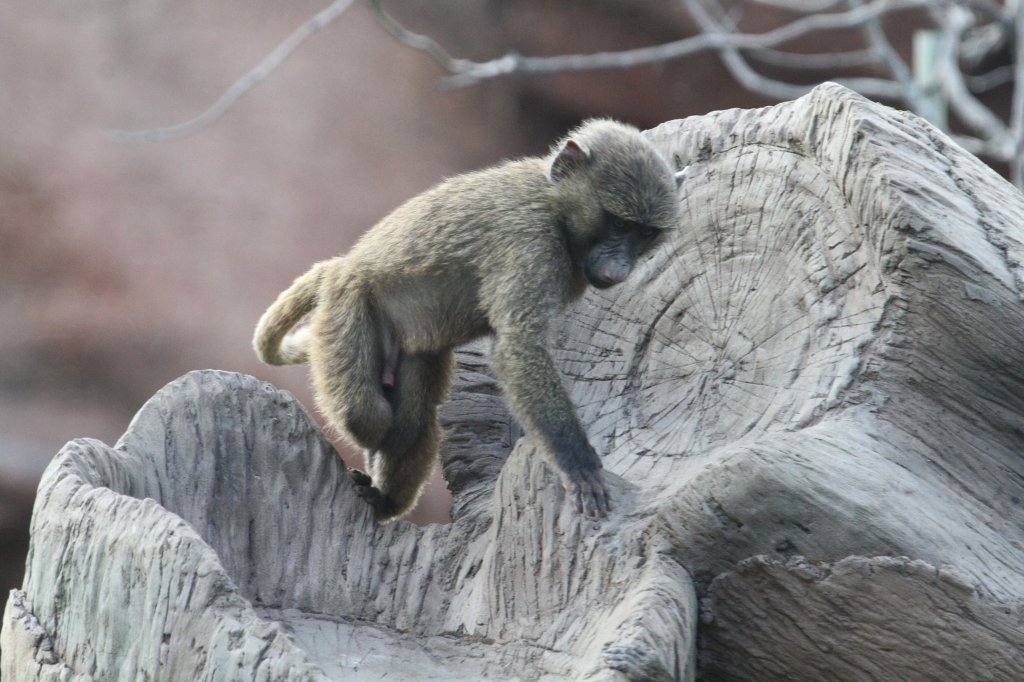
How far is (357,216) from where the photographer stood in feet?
33.3

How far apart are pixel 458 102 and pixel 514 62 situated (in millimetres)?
2113

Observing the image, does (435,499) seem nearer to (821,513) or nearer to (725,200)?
(725,200)

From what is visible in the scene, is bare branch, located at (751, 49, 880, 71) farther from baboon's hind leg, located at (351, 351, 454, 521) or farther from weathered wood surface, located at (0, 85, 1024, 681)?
baboon's hind leg, located at (351, 351, 454, 521)

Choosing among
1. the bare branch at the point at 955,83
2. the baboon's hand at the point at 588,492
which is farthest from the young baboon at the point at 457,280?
the bare branch at the point at 955,83

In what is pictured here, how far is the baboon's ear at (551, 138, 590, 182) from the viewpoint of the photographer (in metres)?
3.91

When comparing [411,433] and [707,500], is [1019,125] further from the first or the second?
[707,500]

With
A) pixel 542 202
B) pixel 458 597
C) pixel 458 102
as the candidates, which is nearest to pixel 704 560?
pixel 458 597

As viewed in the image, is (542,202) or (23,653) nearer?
(23,653)

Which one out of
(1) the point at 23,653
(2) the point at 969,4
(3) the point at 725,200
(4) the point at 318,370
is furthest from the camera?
(2) the point at 969,4

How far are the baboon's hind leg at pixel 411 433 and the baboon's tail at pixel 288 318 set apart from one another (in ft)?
1.49

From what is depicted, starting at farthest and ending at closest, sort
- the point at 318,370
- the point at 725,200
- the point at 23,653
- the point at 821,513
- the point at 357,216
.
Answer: the point at 357,216
the point at 318,370
the point at 725,200
the point at 23,653
the point at 821,513

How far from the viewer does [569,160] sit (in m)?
3.95

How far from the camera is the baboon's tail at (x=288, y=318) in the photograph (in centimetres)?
411

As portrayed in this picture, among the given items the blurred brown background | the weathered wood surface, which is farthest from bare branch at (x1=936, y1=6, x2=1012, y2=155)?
the weathered wood surface
